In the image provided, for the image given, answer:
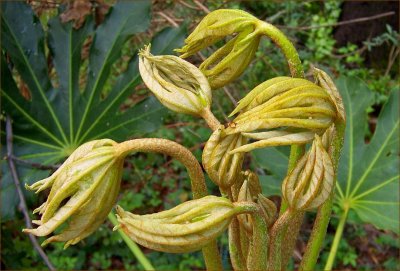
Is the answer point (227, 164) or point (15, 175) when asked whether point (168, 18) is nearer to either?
point (15, 175)

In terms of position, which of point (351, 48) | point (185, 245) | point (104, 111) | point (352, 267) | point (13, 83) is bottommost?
point (352, 267)

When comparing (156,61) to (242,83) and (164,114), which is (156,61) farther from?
(242,83)

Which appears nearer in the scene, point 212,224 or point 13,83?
point 212,224

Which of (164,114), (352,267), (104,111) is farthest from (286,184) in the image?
(352,267)

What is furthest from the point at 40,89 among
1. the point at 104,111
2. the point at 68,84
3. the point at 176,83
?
the point at 176,83

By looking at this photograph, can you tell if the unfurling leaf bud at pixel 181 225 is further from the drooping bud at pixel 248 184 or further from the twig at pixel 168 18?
the twig at pixel 168 18

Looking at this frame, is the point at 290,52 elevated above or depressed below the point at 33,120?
above

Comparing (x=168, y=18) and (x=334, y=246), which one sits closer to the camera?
(x=334, y=246)

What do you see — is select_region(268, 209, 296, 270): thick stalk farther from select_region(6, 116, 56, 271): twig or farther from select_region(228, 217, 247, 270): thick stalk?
select_region(6, 116, 56, 271): twig
